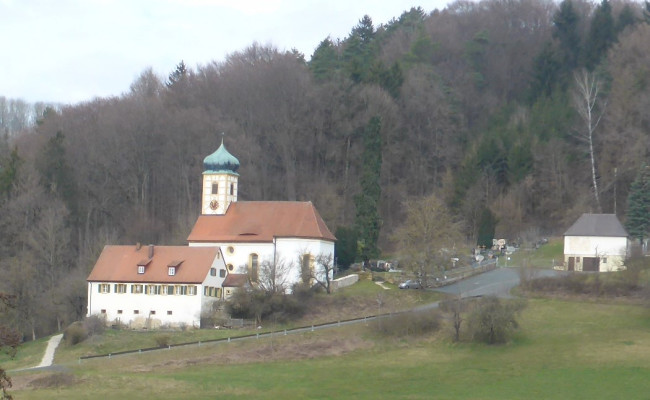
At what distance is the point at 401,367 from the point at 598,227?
80.9ft

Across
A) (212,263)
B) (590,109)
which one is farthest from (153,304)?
(590,109)

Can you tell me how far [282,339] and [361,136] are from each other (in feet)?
115

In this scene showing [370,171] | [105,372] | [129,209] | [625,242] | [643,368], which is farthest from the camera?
[129,209]

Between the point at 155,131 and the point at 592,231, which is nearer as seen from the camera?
the point at 592,231

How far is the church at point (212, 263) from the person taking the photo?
2421 inches

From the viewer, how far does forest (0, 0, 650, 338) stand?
3039 inches

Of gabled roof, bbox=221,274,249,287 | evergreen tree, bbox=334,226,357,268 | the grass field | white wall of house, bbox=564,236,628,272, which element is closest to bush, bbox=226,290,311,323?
gabled roof, bbox=221,274,249,287

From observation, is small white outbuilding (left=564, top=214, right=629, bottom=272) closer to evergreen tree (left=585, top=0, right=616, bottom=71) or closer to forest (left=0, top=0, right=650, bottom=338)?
forest (left=0, top=0, right=650, bottom=338)

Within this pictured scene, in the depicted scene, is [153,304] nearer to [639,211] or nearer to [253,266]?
[253,266]

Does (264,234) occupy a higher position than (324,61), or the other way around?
(324,61)

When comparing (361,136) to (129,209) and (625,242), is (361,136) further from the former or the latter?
(625,242)

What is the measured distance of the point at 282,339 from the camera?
174ft

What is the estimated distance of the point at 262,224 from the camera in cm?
6738

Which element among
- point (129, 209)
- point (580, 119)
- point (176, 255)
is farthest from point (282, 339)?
point (580, 119)
